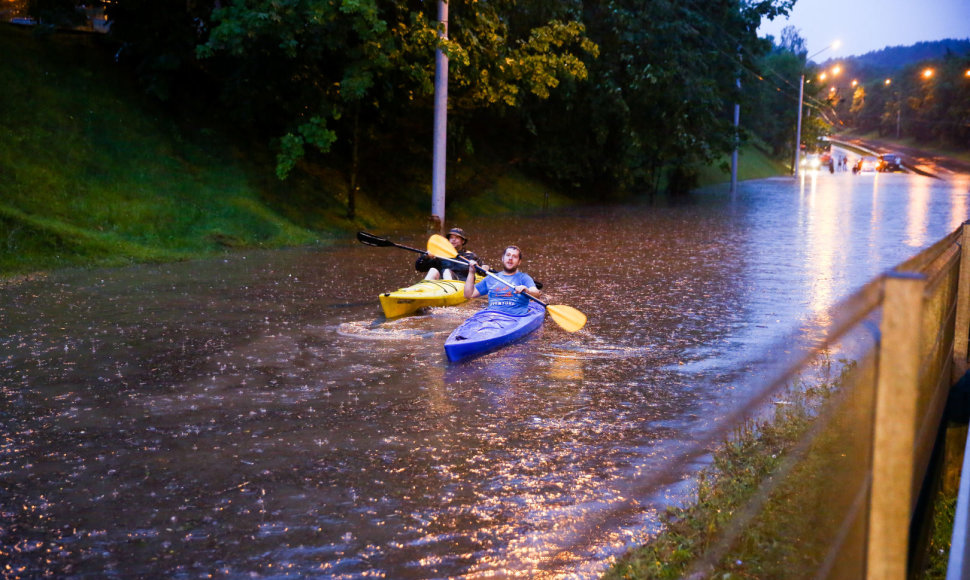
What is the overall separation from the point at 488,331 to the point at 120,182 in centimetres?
1276

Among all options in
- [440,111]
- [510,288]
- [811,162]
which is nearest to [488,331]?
[510,288]

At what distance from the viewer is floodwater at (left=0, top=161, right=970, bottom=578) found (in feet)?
16.5

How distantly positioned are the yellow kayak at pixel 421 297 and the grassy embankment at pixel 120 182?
22.4 feet

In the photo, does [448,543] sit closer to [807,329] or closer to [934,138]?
[807,329]

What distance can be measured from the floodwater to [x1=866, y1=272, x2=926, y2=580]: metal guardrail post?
2.42m

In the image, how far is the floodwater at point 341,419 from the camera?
5.04 m

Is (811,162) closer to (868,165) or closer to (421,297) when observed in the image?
(868,165)

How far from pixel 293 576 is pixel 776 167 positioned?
3449 inches

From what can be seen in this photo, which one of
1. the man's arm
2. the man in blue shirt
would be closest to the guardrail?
the man in blue shirt

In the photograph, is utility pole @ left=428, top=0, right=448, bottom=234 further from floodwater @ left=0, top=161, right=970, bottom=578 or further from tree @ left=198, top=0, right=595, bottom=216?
floodwater @ left=0, top=161, right=970, bottom=578

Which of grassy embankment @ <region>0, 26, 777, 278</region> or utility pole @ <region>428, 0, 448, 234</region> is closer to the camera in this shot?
grassy embankment @ <region>0, 26, 777, 278</region>

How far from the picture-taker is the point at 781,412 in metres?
7.07

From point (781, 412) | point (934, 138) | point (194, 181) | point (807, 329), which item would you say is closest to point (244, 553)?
point (781, 412)

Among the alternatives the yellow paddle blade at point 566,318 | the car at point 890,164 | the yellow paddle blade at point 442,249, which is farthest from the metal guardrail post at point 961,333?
the car at point 890,164
